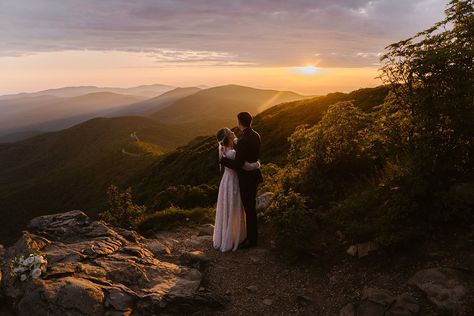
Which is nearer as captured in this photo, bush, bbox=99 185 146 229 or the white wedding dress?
the white wedding dress

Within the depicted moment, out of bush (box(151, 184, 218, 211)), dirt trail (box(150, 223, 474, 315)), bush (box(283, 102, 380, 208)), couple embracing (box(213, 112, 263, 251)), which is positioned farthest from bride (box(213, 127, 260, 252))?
bush (box(151, 184, 218, 211))

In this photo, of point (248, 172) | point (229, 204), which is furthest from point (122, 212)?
point (248, 172)

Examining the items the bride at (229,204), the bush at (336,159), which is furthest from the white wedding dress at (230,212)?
the bush at (336,159)

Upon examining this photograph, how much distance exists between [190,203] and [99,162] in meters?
108

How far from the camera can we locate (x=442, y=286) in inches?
246

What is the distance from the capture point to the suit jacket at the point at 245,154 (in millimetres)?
9352

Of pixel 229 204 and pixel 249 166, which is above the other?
pixel 249 166

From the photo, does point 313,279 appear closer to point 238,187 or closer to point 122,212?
point 238,187

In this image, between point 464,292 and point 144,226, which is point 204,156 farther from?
point 464,292

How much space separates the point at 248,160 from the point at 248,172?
1.12ft

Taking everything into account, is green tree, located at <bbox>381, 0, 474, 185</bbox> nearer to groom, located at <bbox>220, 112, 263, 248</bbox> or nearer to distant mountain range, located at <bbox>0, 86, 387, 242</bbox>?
groom, located at <bbox>220, 112, 263, 248</bbox>

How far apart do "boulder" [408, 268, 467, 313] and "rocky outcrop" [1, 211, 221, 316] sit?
3787 millimetres

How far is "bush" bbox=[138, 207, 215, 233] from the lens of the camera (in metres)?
13.8

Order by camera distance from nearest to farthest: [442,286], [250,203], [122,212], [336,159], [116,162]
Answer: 1. [442,286]
2. [250,203]
3. [336,159]
4. [122,212]
5. [116,162]
